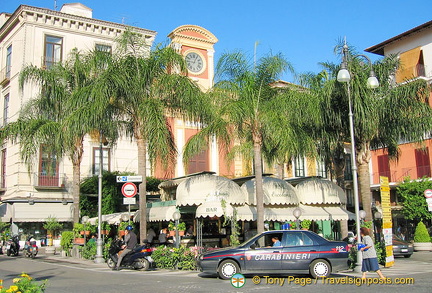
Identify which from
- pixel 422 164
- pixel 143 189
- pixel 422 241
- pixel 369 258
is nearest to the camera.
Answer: pixel 369 258

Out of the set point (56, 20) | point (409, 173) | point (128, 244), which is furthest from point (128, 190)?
point (409, 173)

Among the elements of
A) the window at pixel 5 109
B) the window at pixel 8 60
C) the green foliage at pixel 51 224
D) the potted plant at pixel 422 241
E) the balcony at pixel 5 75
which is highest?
the window at pixel 8 60

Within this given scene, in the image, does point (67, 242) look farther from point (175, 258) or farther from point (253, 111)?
point (253, 111)

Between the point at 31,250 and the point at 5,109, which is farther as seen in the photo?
the point at 5,109

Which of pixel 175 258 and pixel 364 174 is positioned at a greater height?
pixel 364 174

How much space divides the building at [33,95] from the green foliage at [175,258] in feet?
48.6

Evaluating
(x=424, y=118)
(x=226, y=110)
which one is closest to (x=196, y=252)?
(x=226, y=110)

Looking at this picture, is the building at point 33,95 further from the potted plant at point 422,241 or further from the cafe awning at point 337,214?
the potted plant at point 422,241

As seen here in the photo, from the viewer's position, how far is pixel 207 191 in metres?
21.1

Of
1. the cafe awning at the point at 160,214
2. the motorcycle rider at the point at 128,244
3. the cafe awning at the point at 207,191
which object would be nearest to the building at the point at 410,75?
the cafe awning at the point at 207,191

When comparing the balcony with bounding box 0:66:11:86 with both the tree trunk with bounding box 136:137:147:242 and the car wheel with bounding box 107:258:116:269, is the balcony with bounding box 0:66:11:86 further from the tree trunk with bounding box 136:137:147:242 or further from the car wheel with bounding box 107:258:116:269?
the car wheel with bounding box 107:258:116:269

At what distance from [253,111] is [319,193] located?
26.3 feet

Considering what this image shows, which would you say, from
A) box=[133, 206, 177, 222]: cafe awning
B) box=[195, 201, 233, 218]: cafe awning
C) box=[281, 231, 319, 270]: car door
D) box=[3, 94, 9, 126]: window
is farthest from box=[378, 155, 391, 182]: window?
box=[3, 94, 9, 126]: window

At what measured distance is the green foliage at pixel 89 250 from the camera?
20.9 meters
